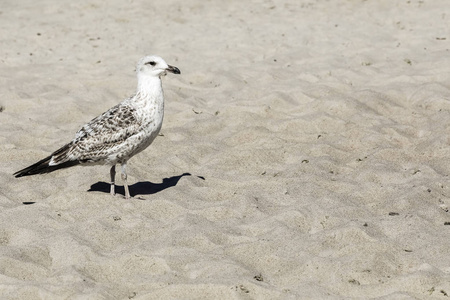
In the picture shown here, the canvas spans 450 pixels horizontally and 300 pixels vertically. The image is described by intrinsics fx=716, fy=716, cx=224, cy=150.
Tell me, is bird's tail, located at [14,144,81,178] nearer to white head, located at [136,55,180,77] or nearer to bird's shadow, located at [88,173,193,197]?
bird's shadow, located at [88,173,193,197]

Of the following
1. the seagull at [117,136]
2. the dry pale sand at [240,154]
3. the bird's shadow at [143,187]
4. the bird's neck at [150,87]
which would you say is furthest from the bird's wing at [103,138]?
the bird's shadow at [143,187]

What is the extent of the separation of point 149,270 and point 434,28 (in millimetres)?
10149

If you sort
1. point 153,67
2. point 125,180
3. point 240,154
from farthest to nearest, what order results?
point 240,154 < point 153,67 < point 125,180

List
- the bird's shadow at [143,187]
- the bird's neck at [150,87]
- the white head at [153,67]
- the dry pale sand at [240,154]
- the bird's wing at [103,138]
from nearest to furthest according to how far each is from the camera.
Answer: the dry pale sand at [240,154], the bird's wing at [103,138], the bird's neck at [150,87], the white head at [153,67], the bird's shadow at [143,187]

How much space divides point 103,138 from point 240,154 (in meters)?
1.97

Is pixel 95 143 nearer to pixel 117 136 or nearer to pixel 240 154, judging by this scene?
pixel 117 136

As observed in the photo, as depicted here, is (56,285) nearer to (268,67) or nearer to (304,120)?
(304,120)

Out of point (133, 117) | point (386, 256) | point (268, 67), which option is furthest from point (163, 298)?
point (268, 67)

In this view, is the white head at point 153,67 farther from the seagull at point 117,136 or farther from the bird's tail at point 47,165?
the bird's tail at point 47,165

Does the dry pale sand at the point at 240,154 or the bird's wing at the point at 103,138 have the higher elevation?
the bird's wing at the point at 103,138

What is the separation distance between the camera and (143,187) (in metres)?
8.16

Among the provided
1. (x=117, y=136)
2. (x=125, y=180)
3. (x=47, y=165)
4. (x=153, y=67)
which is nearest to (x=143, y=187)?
(x=125, y=180)

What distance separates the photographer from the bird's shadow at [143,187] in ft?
26.3

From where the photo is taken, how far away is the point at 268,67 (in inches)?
489
